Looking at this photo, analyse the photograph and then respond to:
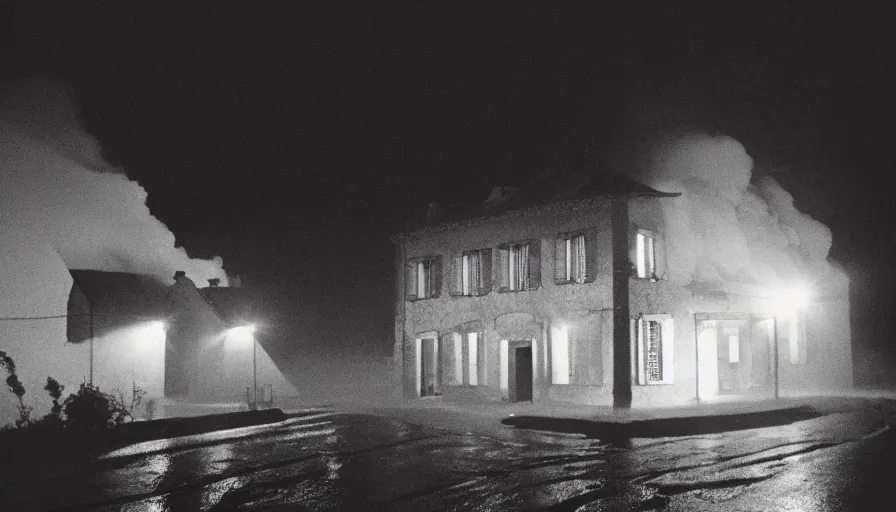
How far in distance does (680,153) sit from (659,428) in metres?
12.8

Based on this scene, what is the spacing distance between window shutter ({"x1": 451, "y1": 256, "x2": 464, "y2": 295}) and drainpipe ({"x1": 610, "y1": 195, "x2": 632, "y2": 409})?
6.42 metres

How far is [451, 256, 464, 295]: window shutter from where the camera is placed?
90.9 feet

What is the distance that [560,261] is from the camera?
24359mm

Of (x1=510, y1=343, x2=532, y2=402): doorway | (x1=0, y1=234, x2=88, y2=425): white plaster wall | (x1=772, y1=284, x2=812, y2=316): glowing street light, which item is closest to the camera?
(x1=510, y1=343, x2=532, y2=402): doorway

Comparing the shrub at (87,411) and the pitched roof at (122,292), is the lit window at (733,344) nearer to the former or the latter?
the shrub at (87,411)

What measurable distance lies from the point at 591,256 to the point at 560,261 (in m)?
1.22

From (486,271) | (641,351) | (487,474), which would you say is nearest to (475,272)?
(486,271)

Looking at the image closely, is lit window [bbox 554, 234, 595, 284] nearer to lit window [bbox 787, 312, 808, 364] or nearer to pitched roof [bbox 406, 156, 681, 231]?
pitched roof [bbox 406, 156, 681, 231]

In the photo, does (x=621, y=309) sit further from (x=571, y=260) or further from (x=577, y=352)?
(x=571, y=260)

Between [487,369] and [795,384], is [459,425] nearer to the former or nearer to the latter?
[487,369]

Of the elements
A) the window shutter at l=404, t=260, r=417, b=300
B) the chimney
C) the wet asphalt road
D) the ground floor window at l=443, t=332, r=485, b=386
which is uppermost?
the chimney

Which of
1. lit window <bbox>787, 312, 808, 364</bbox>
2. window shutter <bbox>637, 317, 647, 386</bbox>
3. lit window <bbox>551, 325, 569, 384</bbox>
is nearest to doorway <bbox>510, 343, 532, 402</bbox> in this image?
lit window <bbox>551, 325, 569, 384</bbox>

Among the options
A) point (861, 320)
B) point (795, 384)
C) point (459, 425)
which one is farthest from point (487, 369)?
point (861, 320)

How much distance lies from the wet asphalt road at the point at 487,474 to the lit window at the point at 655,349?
610 cm
